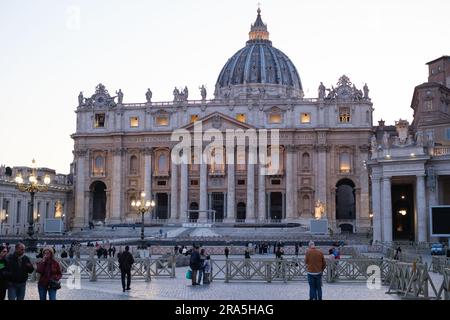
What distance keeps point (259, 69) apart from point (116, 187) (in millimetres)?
43061

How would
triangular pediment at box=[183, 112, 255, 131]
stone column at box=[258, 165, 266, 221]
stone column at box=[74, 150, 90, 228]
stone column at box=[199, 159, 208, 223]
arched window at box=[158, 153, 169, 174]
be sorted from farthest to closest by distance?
arched window at box=[158, 153, 169, 174]
stone column at box=[74, 150, 90, 228]
stone column at box=[199, 159, 208, 223]
triangular pediment at box=[183, 112, 255, 131]
stone column at box=[258, 165, 266, 221]

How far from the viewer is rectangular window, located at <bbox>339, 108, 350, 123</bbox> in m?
92.4

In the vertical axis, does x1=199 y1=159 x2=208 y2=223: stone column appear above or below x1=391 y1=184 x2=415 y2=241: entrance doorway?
above

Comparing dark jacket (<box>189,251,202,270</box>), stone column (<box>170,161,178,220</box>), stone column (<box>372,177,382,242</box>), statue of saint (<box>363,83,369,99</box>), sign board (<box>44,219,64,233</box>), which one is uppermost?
statue of saint (<box>363,83,369,99</box>)

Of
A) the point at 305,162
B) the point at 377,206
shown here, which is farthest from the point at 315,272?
the point at 305,162

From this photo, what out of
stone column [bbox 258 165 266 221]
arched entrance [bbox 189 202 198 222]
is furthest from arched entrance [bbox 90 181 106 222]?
stone column [bbox 258 165 266 221]

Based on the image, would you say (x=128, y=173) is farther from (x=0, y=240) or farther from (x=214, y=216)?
(x=0, y=240)

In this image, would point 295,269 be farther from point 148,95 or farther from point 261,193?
point 148,95

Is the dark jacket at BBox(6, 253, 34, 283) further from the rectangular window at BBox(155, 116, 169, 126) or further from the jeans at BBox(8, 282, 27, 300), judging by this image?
the rectangular window at BBox(155, 116, 169, 126)

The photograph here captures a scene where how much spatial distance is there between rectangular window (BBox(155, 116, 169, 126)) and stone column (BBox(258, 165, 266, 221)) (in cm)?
1566

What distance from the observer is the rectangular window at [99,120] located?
9894 centimetres
